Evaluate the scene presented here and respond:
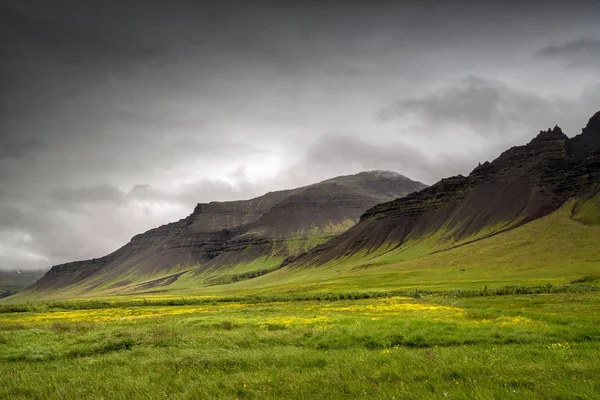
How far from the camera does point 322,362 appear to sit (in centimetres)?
1867

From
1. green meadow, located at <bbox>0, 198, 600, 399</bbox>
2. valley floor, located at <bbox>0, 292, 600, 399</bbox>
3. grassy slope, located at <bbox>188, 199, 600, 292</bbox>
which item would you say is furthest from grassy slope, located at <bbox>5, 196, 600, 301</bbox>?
valley floor, located at <bbox>0, 292, 600, 399</bbox>

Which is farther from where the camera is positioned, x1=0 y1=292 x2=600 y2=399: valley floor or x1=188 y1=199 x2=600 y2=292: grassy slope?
x1=188 y1=199 x2=600 y2=292: grassy slope

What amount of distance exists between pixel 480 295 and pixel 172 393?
5972cm

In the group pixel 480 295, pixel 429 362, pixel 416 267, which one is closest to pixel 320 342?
pixel 429 362

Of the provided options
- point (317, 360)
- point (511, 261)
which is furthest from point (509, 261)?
point (317, 360)

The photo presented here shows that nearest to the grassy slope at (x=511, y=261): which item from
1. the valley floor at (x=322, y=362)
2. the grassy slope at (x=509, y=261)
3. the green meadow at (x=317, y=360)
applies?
the grassy slope at (x=509, y=261)

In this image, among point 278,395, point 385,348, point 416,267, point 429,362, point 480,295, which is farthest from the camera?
point 416,267

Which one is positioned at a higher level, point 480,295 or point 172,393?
point 172,393

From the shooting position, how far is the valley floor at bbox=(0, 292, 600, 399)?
1423cm

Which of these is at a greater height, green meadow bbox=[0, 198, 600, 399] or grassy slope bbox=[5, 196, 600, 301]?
green meadow bbox=[0, 198, 600, 399]

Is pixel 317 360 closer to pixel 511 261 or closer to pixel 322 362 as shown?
pixel 322 362

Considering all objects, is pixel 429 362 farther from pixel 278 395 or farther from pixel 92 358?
pixel 92 358

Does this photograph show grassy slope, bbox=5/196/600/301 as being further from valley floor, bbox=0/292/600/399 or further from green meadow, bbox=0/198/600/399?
valley floor, bbox=0/292/600/399

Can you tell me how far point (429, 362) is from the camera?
56.5 feet
